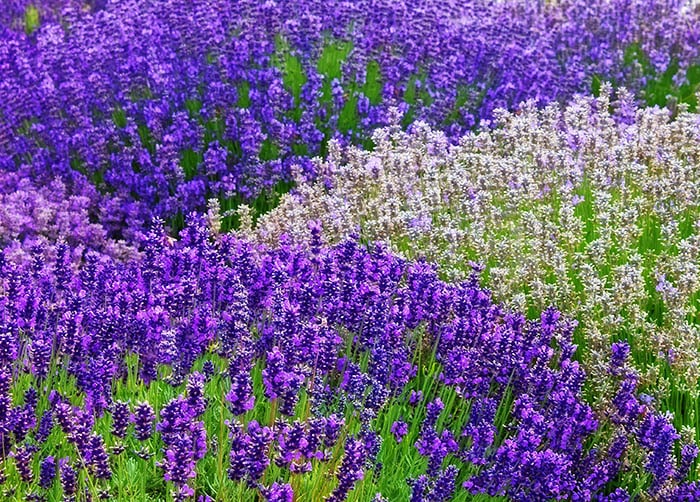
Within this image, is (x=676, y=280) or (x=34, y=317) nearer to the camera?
(x=34, y=317)

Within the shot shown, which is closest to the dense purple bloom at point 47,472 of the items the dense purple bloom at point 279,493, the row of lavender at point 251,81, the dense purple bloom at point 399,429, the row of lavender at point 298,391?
the row of lavender at point 298,391

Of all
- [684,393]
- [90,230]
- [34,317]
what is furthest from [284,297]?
[90,230]

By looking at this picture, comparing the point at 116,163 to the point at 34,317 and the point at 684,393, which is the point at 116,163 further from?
the point at 684,393

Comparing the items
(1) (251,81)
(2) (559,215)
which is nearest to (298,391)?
(2) (559,215)

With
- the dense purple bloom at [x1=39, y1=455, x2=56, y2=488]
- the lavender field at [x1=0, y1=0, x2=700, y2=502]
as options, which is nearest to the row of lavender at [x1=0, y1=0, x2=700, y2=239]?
the lavender field at [x1=0, y1=0, x2=700, y2=502]

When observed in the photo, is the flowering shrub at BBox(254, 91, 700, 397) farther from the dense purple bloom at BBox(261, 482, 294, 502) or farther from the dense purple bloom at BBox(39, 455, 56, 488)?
the dense purple bloom at BBox(39, 455, 56, 488)
